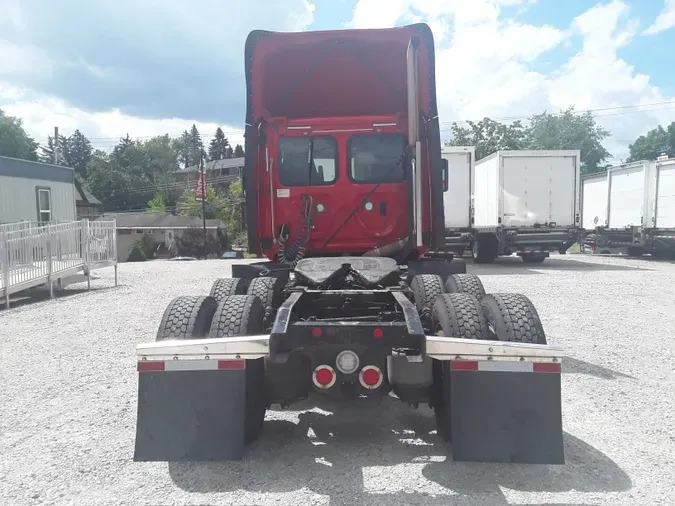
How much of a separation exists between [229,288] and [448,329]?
227 cm

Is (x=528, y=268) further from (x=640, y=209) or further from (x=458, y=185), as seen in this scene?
(x=640, y=209)

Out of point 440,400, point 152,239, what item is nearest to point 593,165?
point 152,239

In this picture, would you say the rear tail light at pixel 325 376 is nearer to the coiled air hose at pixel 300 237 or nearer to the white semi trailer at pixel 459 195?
the coiled air hose at pixel 300 237

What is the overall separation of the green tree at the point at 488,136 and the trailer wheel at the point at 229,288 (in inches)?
1944

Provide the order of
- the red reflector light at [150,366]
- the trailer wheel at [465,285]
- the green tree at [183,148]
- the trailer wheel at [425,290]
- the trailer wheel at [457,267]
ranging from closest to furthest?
the red reflector light at [150,366] → the trailer wheel at [425,290] → the trailer wheel at [465,285] → the trailer wheel at [457,267] → the green tree at [183,148]

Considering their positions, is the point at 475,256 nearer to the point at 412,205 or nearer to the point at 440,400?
the point at 412,205

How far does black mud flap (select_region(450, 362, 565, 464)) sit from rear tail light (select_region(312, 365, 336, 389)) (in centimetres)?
74

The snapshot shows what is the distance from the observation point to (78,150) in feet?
376

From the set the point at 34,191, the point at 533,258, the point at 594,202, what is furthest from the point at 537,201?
the point at 34,191

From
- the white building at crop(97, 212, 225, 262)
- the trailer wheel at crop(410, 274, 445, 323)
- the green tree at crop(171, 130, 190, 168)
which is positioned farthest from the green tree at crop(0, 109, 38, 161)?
the trailer wheel at crop(410, 274, 445, 323)

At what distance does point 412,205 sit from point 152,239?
152ft

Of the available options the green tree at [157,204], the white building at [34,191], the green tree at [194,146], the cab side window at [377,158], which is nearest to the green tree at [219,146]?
the green tree at [194,146]

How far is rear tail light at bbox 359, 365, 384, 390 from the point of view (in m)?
3.45

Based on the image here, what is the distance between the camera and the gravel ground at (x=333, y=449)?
3301 millimetres
